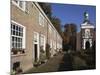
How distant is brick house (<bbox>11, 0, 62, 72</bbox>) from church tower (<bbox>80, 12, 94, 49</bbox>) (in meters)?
0.47

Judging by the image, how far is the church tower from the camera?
4.08 m

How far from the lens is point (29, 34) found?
146 inches

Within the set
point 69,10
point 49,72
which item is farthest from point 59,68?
point 69,10

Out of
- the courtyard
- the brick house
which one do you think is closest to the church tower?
the courtyard

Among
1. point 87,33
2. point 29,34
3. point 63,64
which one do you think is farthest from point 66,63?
point 29,34

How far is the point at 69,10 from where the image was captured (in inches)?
157

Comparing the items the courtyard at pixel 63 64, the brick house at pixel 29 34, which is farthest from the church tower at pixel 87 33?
the brick house at pixel 29 34

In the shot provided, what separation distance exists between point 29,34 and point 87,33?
44.4 inches

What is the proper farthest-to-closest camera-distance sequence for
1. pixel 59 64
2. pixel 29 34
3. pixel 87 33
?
pixel 87 33 < pixel 59 64 < pixel 29 34

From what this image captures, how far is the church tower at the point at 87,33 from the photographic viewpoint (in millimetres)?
4082

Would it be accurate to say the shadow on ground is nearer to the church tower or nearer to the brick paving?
the brick paving

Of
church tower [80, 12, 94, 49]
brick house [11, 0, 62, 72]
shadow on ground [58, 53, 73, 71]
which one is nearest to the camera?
brick house [11, 0, 62, 72]

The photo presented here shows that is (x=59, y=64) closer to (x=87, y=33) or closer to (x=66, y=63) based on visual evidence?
(x=66, y=63)

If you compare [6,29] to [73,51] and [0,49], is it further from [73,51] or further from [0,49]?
[73,51]
